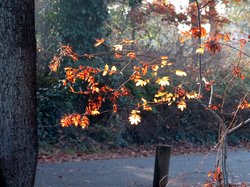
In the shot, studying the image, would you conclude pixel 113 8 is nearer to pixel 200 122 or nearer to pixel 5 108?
pixel 200 122

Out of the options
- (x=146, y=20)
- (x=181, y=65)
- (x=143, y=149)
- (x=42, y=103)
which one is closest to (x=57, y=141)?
(x=42, y=103)

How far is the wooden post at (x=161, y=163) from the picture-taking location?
7.94 m

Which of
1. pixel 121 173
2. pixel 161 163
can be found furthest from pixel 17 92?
pixel 121 173

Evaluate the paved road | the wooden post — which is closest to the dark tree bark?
the wooden post

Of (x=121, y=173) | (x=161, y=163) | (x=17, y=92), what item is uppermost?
(x=17, y=92)

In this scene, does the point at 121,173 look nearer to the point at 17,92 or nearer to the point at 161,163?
the point at 161,163

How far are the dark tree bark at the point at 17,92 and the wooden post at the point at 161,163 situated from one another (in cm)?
263

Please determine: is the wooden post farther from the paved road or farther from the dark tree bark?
the dark tree bark

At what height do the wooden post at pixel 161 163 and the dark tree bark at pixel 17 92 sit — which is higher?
the dark tree bark at pixel 17 92

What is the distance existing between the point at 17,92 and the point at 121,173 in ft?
21.8

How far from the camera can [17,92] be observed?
5680mm

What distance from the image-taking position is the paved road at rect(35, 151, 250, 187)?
1065 centimetres

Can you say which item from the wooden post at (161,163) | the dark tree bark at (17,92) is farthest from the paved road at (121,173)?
the dark tree bark at (17,92)

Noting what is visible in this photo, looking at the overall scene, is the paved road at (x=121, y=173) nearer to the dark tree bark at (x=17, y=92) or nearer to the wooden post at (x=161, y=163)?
the wooden post at (x=161, y=163)
